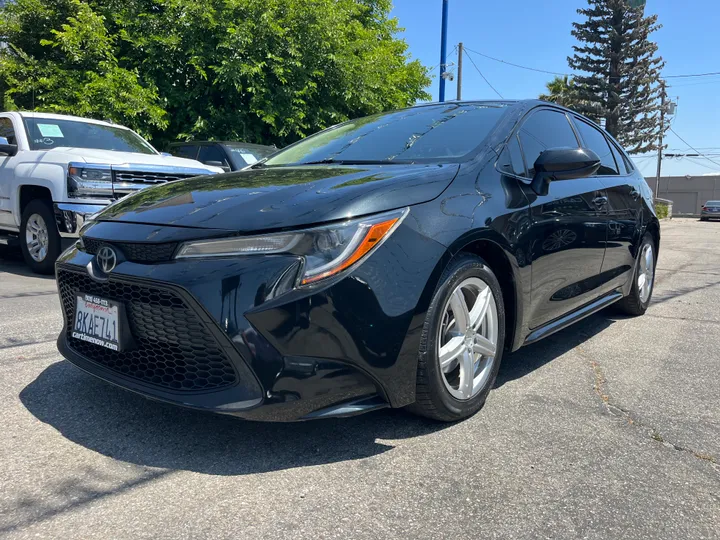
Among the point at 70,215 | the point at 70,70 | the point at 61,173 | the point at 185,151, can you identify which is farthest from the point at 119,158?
the point at 70,70

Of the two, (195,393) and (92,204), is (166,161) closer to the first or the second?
(92,204)

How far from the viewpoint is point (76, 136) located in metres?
6.94

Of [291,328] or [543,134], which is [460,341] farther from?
[543,134]

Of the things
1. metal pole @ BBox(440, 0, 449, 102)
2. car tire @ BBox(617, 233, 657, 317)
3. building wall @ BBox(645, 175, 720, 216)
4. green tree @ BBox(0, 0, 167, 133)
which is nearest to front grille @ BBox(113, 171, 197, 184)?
car tire @ BBox(617, 233, 657, 317)

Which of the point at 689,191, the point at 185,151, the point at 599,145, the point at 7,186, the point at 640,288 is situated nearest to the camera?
the point at 599,145

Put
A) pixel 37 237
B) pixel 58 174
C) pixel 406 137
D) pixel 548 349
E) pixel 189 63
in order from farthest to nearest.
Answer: pixel 189 63 < pixel 37 237 < pixel 58 174 < pixel 548 349 < pixel 406 137

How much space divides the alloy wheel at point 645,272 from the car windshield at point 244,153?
19.4ft

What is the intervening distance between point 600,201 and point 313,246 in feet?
8.24

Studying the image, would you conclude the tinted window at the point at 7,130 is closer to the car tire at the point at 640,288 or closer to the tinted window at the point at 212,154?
the tinted window at the point at 212,154

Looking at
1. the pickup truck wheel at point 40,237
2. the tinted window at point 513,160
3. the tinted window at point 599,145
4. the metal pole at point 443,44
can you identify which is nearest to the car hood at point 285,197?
the tinted window at point 513,160

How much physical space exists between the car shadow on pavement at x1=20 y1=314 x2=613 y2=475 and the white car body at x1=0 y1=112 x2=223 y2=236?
10.5ft

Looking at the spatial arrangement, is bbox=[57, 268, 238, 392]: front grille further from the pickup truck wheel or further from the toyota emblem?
the pickup truck wheel

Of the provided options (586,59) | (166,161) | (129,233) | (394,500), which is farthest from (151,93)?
(586,59)

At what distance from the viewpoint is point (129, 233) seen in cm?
234
